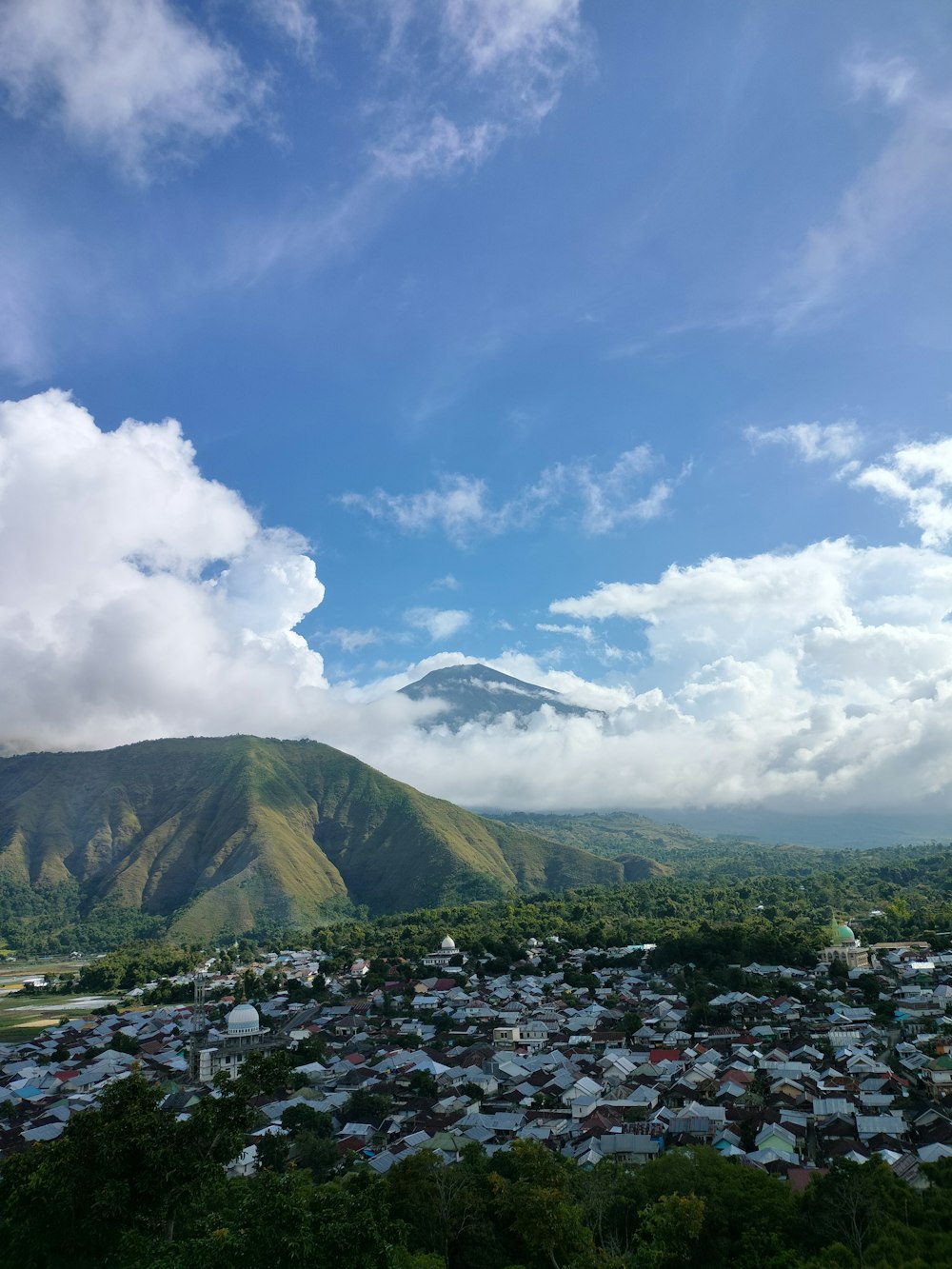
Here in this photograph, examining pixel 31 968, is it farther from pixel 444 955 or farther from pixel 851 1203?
pixel 851 1203

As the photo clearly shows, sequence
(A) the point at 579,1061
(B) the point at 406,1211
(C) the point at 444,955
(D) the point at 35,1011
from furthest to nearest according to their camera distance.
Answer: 1. (C) the point at 444,955
2. (D) the point at 35,1011
3. (A) the point at 579,1061
4. (B) the point at 406,1211

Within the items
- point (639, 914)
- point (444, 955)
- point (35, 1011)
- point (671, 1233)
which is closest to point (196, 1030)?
point (444, 955)

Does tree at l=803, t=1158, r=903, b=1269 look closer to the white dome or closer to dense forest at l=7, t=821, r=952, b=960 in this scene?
the white dome

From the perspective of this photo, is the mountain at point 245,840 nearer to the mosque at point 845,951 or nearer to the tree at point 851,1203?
the mosque at point 845,951

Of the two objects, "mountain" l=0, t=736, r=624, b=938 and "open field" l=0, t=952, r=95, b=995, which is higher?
"mountain" l=0, t=736, r=624, b=938

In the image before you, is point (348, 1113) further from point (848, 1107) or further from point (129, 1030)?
point (129, 1030)

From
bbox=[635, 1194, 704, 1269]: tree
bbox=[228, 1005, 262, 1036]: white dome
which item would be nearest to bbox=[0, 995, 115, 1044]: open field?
bbox=[228, 1005, 262, 1036]: white dome

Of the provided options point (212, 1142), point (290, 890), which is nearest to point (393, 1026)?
point (212, 1142)
